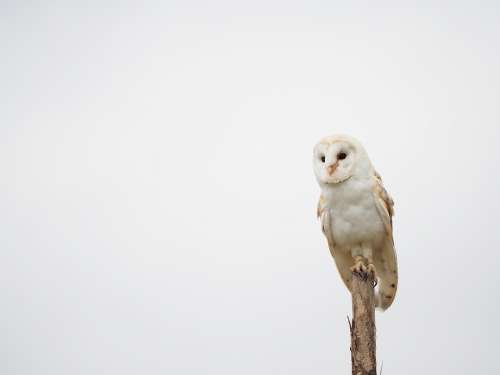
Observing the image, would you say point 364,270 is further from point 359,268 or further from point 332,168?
point 332,168

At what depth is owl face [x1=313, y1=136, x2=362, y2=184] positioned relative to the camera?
14.6 ft

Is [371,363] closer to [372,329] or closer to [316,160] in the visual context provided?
[372,329]

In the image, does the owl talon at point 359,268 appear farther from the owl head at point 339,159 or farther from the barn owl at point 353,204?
the owl head at point 339,159

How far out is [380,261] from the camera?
4832mm

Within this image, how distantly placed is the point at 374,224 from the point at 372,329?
79 cm

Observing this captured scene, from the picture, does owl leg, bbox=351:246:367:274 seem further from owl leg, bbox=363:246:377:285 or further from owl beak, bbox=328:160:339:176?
owl beak, bbox=328:160:339:176

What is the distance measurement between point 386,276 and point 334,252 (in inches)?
18.1

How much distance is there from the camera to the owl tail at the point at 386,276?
4.77 meters

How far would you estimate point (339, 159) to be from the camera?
14.7ft

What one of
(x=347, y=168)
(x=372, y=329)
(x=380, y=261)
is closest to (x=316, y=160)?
(x=347, y=168)

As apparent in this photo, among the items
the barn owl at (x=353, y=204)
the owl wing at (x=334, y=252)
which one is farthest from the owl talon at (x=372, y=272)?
the owl wing at (x=334, y=252)

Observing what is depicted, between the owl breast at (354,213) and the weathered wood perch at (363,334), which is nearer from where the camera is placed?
the weathered wood perch at (363,334)

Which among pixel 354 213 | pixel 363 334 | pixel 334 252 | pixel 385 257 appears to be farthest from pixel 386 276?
pixel 363 334

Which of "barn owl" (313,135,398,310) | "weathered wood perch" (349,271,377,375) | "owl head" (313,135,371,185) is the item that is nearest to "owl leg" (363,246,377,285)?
"barn owl" (313,135,398,310)
